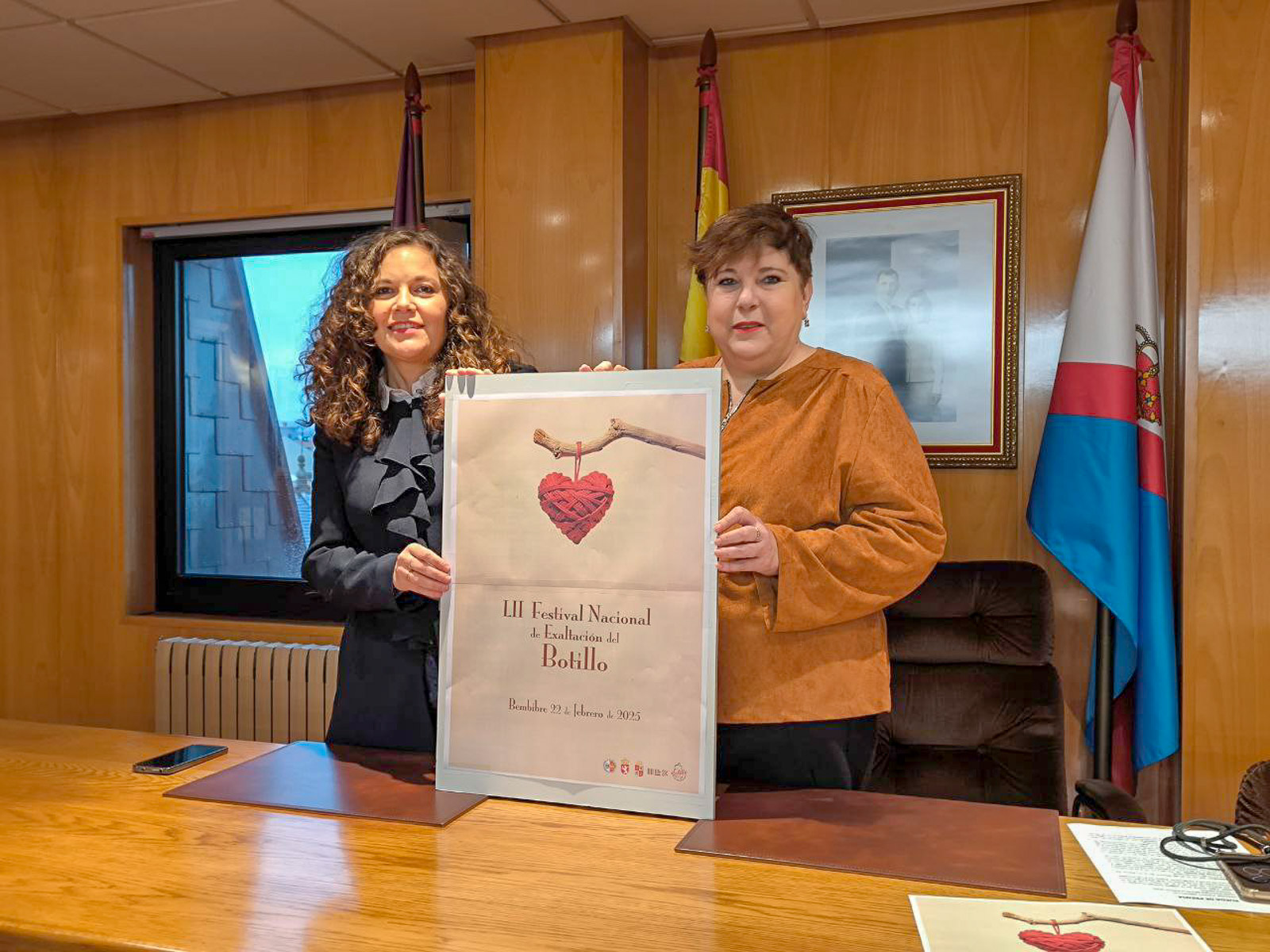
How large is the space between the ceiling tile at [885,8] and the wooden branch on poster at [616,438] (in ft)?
6.62

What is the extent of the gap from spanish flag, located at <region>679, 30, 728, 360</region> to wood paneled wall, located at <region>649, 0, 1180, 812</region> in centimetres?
16

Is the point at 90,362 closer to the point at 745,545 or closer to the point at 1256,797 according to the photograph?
the point at 745,545

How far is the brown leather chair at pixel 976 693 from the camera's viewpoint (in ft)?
7.35

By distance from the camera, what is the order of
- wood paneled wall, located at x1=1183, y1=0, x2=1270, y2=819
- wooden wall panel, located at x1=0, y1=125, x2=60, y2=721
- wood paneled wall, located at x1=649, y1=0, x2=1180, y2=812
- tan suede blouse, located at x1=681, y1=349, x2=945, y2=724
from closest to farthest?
1. tan suede blouse, located at x1=681, y1=349, x2=945, y2=724
2. wood paneled wall, located at x1=1183, y1=0, x2=1270, y2=819
3. wood paneled wall, located at x1=649, y1=0, x2=1180, y2=812
4. wooden wall panel, located at x1=0, y1=125, x2=60, y2=721

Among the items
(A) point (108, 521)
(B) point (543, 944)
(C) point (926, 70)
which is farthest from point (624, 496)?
(A) point (108, 521)

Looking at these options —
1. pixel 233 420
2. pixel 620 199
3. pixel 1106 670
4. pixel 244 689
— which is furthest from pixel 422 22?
pixel 1106 670

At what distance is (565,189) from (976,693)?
1.80 m

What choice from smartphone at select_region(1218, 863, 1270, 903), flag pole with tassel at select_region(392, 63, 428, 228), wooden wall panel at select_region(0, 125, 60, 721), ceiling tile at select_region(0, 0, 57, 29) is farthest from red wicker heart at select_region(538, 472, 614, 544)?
wooden wall panel at select_region(0, 125, 60, 721)

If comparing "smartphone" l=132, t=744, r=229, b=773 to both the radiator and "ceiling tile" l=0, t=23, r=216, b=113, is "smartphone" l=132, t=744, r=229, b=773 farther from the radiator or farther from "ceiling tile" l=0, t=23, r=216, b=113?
"ceiling tile" l=0, t=23, r=216, b=113

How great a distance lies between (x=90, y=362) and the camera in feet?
12.7

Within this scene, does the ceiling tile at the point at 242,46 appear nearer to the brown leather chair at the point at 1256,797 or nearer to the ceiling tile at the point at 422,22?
the ceiling tile at the point at 422,22

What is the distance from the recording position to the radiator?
3.38 meters

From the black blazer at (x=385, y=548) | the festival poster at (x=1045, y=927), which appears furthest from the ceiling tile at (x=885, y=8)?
the festival poster at (x=1045, y=927)

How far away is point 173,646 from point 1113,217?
3.23 meters
